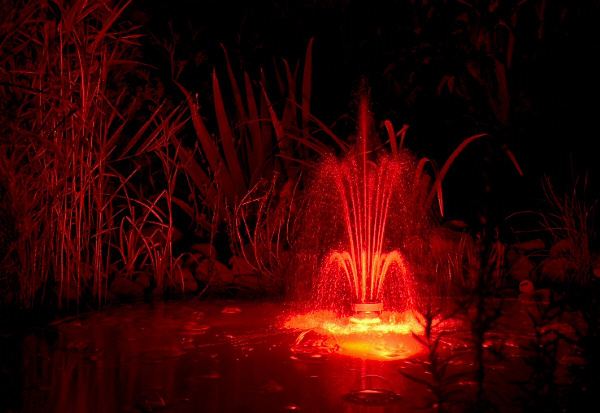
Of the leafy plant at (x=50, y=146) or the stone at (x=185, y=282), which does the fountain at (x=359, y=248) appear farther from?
the leafy plant at (x=50, y=146)

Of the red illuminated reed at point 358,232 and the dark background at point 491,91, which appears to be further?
the dark background at point 491,91

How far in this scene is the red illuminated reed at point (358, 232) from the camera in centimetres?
505

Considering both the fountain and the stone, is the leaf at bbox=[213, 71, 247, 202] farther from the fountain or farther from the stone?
the stone

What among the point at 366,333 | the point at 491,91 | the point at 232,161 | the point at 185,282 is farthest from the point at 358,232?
the point at 491,91

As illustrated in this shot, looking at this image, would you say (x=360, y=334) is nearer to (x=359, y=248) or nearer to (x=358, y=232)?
(x=359, y=248)

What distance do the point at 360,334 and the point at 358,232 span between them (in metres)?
1.16

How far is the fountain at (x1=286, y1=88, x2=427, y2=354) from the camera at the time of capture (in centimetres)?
455

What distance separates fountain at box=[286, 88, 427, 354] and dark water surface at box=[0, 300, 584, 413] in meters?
0.45

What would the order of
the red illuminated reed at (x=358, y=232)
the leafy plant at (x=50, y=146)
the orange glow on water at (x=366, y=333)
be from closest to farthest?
the orange glow on water at (x=366, y=333), the leafy plant at (x=50, y=146), the red illuminated reed at (x=358, y=232)

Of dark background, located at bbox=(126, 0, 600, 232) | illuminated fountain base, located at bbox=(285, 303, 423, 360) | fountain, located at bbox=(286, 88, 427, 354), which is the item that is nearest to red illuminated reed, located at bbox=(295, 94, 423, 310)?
fountain, located at bbox=(286, 88, 427, 354)

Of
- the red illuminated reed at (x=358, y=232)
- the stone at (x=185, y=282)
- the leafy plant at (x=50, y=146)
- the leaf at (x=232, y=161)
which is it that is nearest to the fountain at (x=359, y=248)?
the red illuminated reed at (x=358, y=232)

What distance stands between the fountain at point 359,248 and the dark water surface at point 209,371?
451 mm

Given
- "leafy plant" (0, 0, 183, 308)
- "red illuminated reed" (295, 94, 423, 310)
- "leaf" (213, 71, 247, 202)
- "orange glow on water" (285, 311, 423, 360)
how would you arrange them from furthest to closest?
"leaf" (213, 71, 247, 202), "red illuminated reed" (295, 94, 423, 310), "leafy plant" (0, 0, 183, 308), "orange glow on water" (285, 311, 423, 360)

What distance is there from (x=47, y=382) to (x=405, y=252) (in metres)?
3.09
